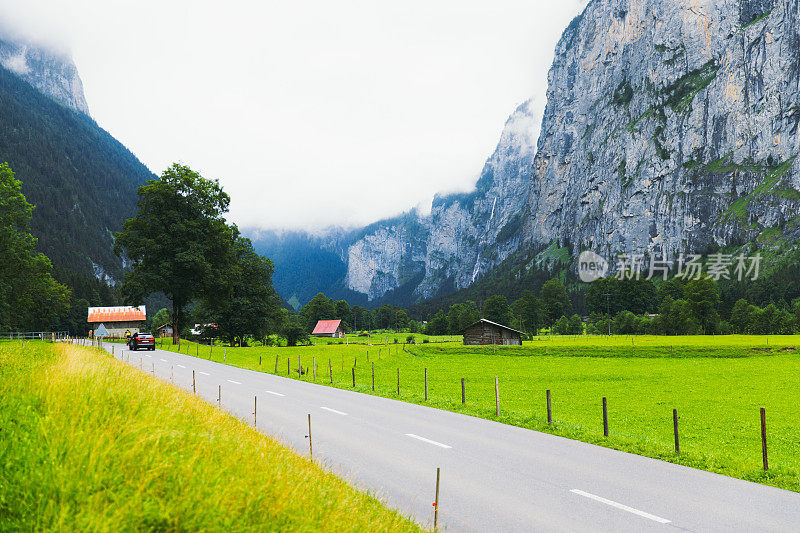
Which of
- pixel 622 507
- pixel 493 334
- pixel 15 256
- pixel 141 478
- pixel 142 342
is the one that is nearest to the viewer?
pixel 141 478

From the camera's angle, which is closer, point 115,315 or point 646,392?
point 646,392

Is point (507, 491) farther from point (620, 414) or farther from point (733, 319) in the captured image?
point (733, 319)

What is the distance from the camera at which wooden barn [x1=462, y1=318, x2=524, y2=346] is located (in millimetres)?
90438

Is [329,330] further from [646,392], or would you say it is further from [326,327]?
[646,392]

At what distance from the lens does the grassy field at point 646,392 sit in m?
15.6

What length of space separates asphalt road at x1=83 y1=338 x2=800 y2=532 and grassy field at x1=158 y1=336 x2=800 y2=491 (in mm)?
1842

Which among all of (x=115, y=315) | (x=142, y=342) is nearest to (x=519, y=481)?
(x=142, y=342)

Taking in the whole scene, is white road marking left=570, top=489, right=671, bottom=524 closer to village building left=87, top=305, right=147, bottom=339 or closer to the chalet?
village building left=87, top=305, right=147, bottom=339

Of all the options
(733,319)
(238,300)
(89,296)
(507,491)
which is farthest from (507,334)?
(89,296)

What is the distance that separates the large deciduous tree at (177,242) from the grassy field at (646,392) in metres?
9.56

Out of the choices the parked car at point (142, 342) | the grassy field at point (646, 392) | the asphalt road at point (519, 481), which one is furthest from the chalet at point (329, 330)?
the asphalt road at point (519, 481)

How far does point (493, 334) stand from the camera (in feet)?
298

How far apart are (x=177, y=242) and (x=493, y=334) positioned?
2270 inches

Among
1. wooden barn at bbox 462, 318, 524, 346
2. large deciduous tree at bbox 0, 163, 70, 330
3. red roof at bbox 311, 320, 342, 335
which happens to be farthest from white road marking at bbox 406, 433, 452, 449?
red roof at bbox 311, 320, 342, 335
